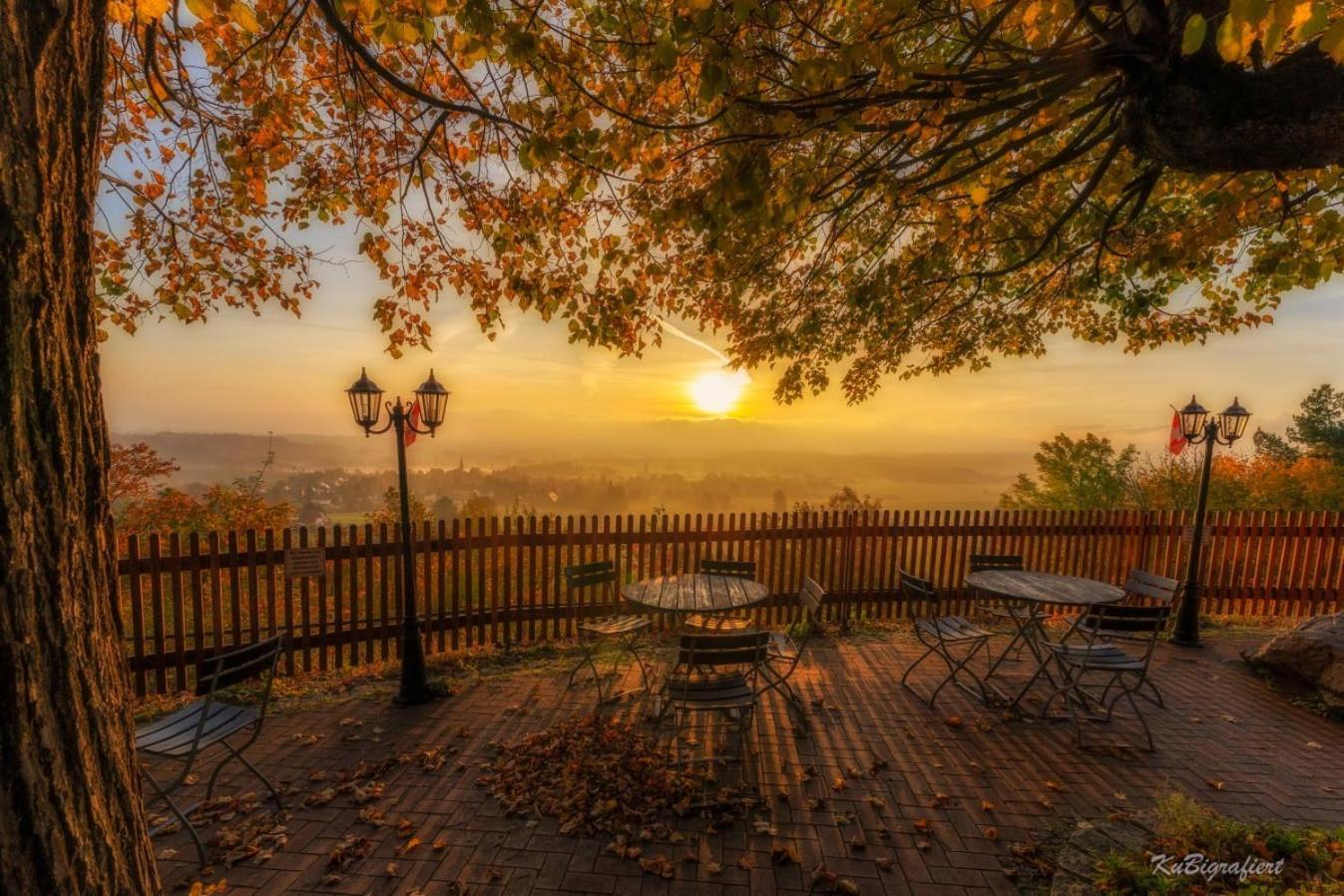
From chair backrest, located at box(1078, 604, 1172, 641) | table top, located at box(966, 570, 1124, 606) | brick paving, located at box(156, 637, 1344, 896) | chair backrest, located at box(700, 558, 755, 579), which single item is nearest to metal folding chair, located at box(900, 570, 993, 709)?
brick paving, located at box(156, 637, 1344, 896)

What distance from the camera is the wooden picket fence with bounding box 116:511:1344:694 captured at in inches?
219

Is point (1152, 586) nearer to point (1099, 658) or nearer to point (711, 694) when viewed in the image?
point (1099, 658)

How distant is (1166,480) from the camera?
1532 centimetres

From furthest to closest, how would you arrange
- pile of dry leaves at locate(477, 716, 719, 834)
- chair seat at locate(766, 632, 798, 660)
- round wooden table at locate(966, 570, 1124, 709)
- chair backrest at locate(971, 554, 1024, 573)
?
1. chair backrest at locate(971, 554, 1024, 573)
2. round wooden table at locate(966, 570, 1124, 709)
3. chair seat at locate(766, 632, 798, 660)
4. pile of dry leaves at locate(477, 716, 719, 834)

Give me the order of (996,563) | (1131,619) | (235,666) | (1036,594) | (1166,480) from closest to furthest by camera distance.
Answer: (235,666)
(1131,619)
(1036,594)
(996,563)
(1166,480)

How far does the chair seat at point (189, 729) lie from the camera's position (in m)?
3.25

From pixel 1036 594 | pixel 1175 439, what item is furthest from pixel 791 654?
pixel 1175 439

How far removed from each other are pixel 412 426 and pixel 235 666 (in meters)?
2.69

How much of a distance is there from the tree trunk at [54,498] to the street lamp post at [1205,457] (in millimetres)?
9950

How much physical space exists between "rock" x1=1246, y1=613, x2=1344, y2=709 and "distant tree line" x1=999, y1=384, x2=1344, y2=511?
8157 mm

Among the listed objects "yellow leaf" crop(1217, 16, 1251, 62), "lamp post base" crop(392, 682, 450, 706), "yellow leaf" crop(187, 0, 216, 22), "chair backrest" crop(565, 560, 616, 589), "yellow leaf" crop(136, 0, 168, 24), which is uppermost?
"yellow leaf" crop(187, 0, 216, 22)

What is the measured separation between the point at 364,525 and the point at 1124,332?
40.0ft

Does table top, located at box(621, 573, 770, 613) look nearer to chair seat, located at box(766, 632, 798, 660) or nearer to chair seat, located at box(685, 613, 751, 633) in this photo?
chair seat, located at box(766, 632, 798, 660)

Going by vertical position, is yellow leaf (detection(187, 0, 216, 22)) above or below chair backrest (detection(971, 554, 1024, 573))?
above
